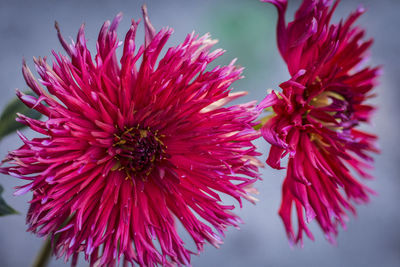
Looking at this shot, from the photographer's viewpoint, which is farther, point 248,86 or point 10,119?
point 248,86

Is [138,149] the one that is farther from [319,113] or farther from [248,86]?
[248,86]

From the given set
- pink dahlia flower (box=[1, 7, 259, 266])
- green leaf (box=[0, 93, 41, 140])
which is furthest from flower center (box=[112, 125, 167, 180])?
green leaf (box=[0, 93, 41, 140])

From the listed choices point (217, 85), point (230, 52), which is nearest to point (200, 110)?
point (217, 85)

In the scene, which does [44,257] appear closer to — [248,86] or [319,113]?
[319,113]

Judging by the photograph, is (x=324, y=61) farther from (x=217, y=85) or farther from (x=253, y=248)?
(x=253, y=248)

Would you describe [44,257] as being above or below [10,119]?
below

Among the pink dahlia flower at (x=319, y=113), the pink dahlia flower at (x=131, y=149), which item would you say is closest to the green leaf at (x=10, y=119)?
the pink dahlia flower at (x=131, y=149)

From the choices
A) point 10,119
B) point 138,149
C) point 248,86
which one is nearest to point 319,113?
point 138,149
